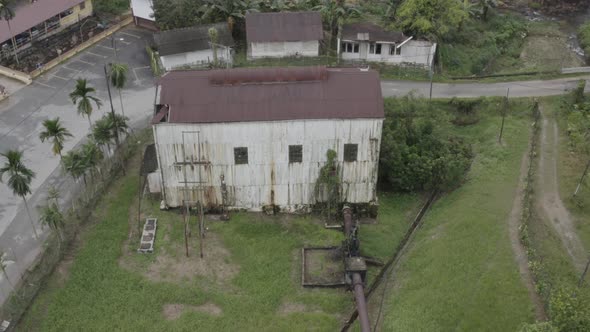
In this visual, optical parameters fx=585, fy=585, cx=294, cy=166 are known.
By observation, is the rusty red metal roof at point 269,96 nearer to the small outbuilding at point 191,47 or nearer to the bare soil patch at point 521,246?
the bare soil patch at point 521,246

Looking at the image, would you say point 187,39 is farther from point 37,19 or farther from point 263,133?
point 263,133

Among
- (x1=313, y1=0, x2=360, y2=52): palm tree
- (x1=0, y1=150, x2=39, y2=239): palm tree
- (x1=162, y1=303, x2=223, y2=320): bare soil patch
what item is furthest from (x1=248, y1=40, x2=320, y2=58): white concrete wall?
(x1=162, y1=303, x2=223, y2=320): bare soil patch

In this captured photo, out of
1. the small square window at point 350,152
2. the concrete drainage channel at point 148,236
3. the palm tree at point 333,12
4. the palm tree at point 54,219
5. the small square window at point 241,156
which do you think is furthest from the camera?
the palm tree at point 333,12

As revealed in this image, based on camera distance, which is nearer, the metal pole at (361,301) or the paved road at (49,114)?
the metal pole at (361,301)

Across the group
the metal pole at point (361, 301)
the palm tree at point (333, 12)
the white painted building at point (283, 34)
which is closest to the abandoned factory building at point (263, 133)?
the metal pole at point (361, 301)

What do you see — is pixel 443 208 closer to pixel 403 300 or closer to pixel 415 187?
pixel 415 187
